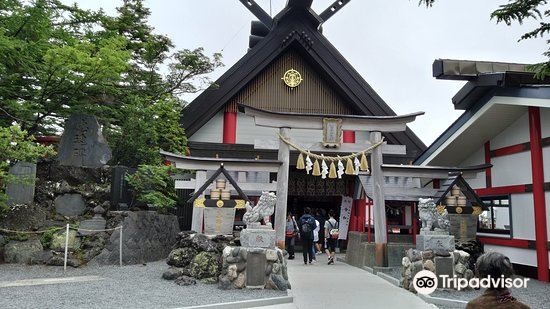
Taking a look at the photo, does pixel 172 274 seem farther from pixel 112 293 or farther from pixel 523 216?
pixel 523 216

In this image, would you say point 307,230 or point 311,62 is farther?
point 311,62

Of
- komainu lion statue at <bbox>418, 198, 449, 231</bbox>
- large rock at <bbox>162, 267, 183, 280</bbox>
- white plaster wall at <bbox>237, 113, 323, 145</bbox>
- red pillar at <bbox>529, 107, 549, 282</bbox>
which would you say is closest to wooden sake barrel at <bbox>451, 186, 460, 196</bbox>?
komainu lion statue at <bbox>418, 198, 449, 231</bbox>

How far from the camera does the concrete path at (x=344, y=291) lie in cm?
740

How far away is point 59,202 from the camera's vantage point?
12273mm

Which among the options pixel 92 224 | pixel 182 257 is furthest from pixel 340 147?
pixel 92 224

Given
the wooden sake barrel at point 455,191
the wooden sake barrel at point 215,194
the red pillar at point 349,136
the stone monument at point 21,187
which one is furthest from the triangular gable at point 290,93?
the wooden sake barrel at point 455,191

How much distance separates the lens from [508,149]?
11.5 meters

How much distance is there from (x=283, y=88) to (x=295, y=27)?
2.54m

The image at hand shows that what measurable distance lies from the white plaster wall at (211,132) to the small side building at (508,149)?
8.04 meters

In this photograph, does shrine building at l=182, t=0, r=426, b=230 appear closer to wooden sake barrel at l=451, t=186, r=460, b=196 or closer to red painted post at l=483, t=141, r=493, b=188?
red painted post at l=483, t=141, r=493, b=188

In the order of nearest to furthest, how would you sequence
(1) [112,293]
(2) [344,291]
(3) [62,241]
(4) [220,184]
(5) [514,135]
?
(1) [112,293], (2) [344,291], (4) [220,184], (3) [62,241], (5) [514,135]

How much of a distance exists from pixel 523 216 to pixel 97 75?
12.4 metres

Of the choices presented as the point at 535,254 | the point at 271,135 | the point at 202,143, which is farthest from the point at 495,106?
the point at 202,143

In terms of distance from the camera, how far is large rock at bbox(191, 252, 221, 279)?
8891 mm
